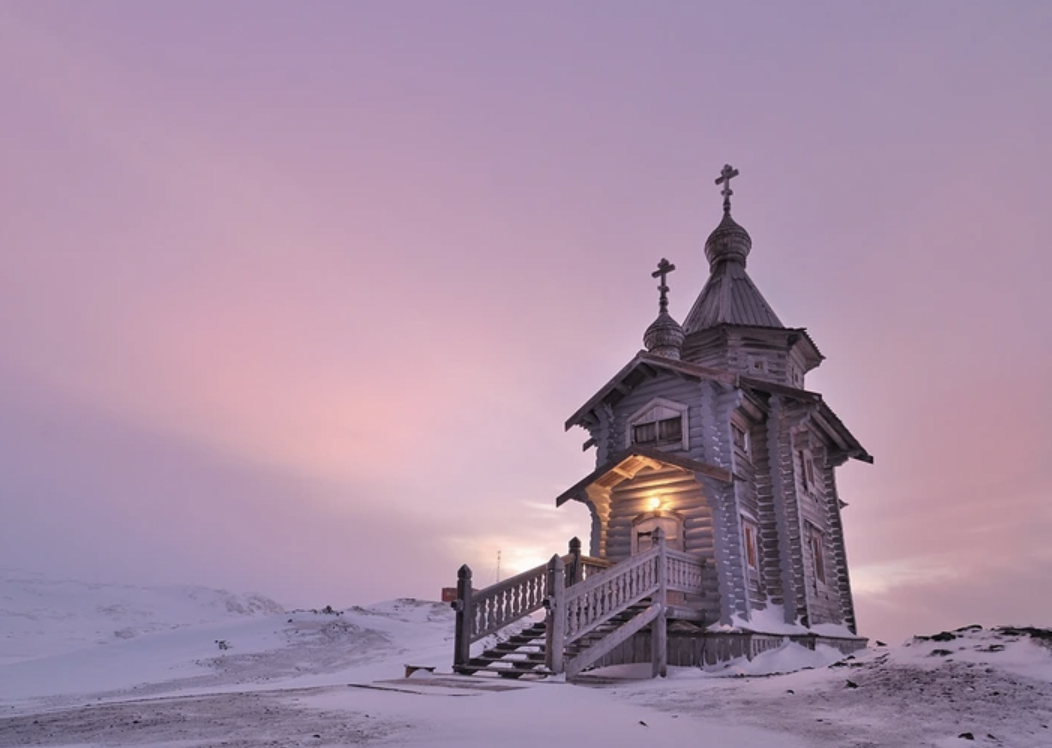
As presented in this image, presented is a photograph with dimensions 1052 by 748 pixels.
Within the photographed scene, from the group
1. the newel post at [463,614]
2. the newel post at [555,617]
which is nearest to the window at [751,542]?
the newel post at [555,617]

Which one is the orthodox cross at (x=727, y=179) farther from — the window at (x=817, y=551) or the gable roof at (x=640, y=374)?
the window at (x=817, y=551)

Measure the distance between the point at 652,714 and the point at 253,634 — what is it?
24008 millimetres

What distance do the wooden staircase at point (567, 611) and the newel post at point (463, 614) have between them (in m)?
0.02

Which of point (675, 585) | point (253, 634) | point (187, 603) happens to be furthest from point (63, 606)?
point (675, 585)

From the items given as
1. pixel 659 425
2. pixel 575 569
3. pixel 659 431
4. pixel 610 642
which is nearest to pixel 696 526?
pixel 659 431

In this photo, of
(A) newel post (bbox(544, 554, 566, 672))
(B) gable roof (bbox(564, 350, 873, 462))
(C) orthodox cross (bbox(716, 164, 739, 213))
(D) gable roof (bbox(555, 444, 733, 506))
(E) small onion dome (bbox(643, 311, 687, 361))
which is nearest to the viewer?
(A) newel post (bbox(544, 554, 566, 672))

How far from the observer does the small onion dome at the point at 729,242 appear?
90.8 ft

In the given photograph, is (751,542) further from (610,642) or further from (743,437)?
(610,642)

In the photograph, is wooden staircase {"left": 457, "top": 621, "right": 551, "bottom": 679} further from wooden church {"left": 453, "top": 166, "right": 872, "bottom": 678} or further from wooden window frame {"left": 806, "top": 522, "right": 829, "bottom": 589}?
wooden window frame {"left": 806, "top": 522, "right": 829, "bottom": 589}

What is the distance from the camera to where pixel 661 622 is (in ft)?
49.6

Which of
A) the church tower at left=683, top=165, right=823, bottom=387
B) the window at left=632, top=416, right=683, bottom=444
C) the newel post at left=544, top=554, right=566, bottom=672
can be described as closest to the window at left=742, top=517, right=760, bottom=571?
the window at left=632, top=416, right=683, bottom=444

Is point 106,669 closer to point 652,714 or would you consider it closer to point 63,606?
point 652,714

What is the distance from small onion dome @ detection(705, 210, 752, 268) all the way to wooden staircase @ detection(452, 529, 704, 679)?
51.1 feet

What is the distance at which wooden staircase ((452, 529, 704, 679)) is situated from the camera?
12539 millimetres
